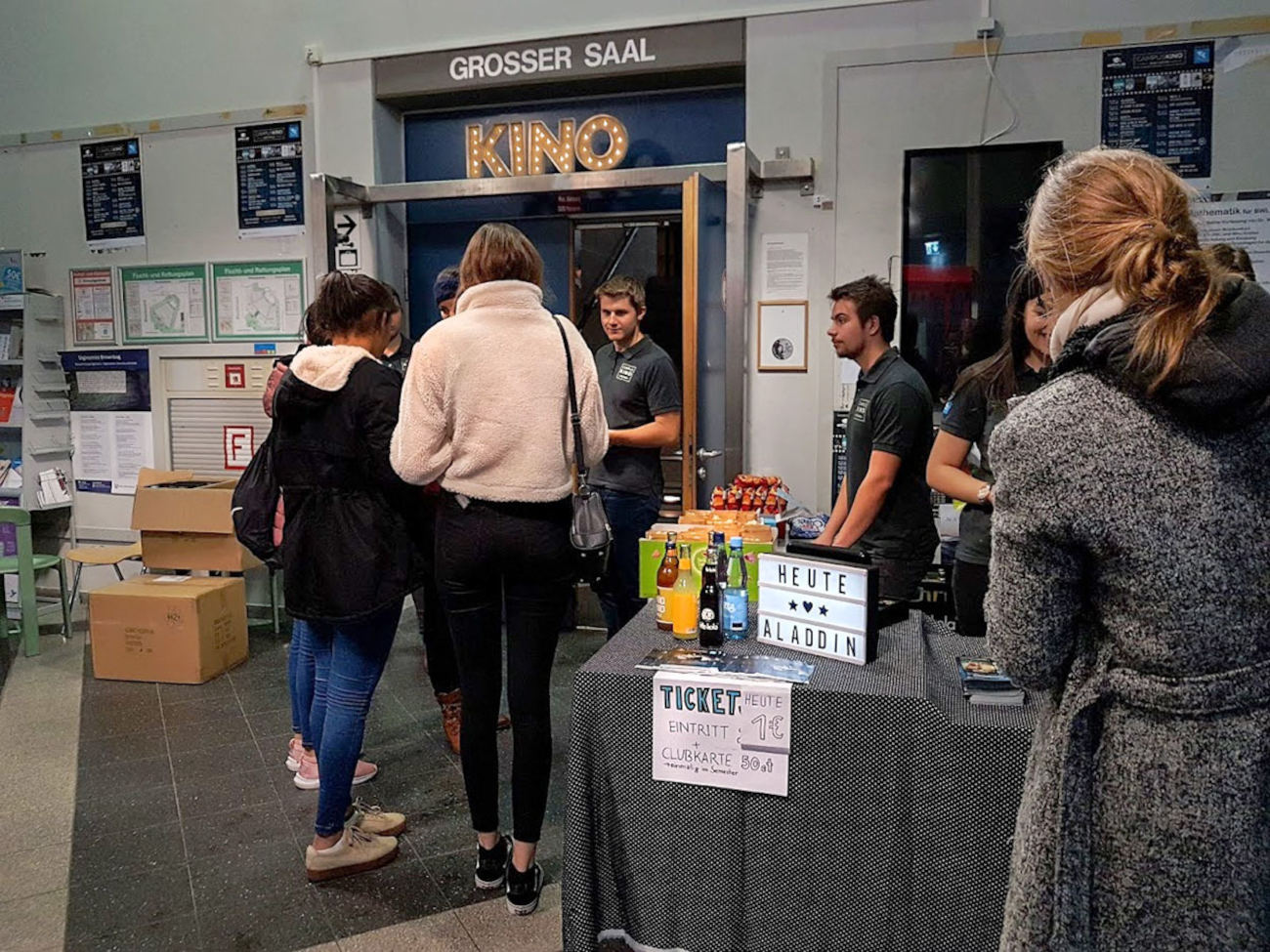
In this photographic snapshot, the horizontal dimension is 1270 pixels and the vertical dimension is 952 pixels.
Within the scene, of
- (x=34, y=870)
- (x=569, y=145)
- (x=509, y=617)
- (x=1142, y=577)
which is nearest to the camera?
(x=1142, y=577)

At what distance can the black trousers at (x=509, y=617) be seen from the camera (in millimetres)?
2064

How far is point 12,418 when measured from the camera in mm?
5035

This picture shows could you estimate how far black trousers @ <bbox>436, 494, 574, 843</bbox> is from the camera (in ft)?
6.77

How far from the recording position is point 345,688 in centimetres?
229

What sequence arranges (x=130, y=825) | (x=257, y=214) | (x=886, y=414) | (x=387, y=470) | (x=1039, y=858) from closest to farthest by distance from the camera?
1. (x=1039, y=858)
2. (x=387, y=470)
3. (x=886, y=414)
4. (x=130, y=825)
5. (x=257, y=214)

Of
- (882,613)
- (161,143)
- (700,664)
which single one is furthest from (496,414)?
(161,143)

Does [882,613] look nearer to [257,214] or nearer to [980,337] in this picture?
[980,337]

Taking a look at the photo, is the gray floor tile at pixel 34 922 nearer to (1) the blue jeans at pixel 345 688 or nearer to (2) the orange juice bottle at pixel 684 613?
(1) the blue jeans at pixel 345 688

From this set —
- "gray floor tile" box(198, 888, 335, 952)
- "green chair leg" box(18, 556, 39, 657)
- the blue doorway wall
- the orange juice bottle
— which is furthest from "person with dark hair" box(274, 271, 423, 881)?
"green chair leg" box(18, 556, 39, 657)

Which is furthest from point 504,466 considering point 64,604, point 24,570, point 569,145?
point 64,604

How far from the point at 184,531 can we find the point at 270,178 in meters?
1.81

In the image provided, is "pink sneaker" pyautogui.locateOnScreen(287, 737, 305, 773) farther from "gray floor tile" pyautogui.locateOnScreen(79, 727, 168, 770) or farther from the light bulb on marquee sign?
the light bulb on marquee sign

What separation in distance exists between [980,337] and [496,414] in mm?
2515

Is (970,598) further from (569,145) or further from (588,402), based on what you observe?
(569,145)
